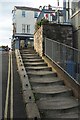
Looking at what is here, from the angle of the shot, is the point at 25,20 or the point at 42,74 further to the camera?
the point at 25,20

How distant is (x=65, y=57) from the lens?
1346 centimetres

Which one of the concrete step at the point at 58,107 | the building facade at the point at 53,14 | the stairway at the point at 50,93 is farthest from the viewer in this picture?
the building facade at the point at 53,14

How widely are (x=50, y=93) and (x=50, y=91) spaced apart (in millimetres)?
354

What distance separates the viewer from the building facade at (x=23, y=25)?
5047 centimetres

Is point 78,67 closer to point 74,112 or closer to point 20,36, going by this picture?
point 74,112

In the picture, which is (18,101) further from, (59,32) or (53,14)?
(53,14)

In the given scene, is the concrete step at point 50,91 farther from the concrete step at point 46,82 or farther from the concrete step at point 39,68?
the concrete step at point 39,68

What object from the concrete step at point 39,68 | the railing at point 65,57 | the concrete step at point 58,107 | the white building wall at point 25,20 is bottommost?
the concrete step at point 58,107

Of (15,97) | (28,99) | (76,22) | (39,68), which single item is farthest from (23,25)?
(28,99)

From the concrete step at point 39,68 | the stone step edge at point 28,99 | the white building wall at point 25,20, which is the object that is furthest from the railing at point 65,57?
the white building wall at point 25,20

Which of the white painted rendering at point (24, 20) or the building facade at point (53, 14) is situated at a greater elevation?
the white painted rendering at point (24, 20)

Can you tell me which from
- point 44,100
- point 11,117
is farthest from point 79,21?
point 11,117

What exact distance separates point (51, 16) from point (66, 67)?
26.3 ft

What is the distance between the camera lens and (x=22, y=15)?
173 feet
